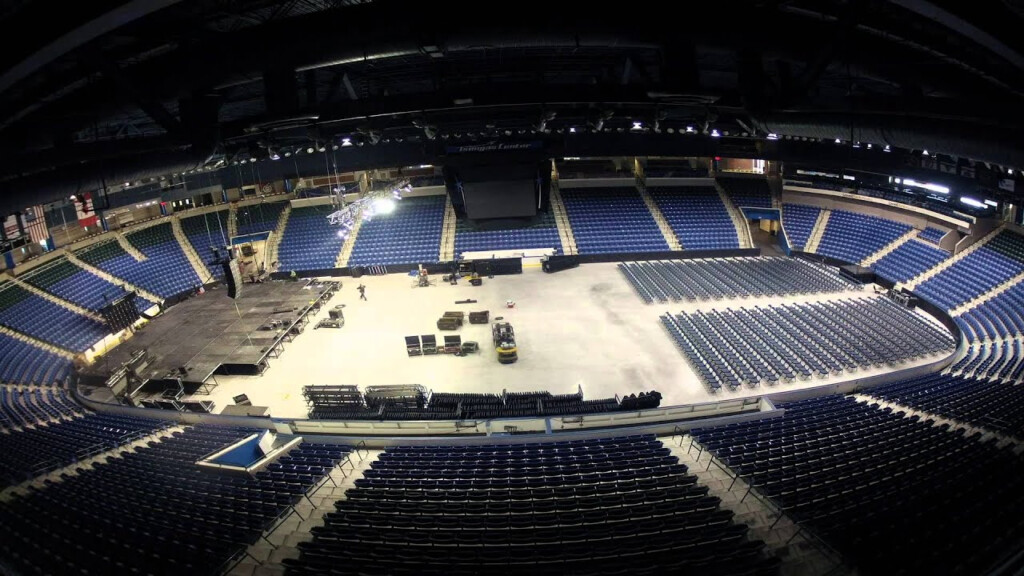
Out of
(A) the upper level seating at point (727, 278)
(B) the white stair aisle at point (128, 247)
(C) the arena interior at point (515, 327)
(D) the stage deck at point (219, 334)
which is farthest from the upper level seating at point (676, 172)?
(B) the white stair aisle at point (128, 247)

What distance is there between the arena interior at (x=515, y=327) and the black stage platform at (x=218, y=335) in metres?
0.21

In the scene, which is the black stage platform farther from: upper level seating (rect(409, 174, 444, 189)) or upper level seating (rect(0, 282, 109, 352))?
upper level seating (rect(409, 174, 444, 189))

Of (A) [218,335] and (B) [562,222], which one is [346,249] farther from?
(B) [562,222]

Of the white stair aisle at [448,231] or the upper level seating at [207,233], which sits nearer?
the upper level seating at [207,233]

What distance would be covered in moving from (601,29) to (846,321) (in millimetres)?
16908

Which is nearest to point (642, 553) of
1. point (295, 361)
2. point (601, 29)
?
point (601, 29)

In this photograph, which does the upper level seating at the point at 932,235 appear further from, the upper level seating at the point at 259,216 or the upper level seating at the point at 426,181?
the upper level seating at the point at 259,216

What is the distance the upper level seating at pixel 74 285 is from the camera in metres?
22.0

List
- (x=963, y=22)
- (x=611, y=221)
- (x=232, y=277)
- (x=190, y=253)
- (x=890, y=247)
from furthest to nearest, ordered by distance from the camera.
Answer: (x=611, y=221), (x=190, y=253), (x=890, y=247), (x=232, y=277), (x=963, y=22)

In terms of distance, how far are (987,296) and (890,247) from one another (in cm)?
594

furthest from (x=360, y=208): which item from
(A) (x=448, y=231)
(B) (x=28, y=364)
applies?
(B) (x=28, y=364)

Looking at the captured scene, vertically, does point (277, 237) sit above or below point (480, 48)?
below

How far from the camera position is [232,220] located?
30109mm

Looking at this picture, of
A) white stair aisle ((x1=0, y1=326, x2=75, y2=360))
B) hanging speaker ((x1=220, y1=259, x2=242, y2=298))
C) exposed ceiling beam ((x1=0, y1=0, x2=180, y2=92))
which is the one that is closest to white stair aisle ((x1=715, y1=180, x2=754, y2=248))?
hanging speaker ((x1=220, y1=259, x2=242, y2=298))
